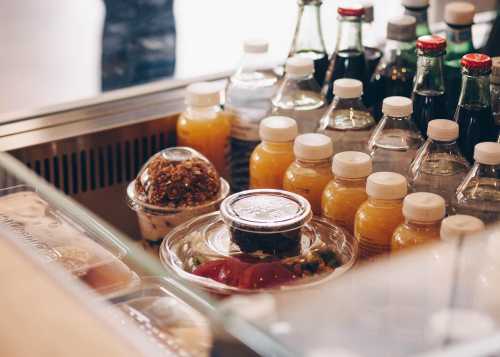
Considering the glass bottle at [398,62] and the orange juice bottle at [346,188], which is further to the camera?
the glass bottle at [398,62]

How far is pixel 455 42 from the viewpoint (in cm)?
134

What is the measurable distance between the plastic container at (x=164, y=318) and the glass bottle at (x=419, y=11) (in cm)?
70

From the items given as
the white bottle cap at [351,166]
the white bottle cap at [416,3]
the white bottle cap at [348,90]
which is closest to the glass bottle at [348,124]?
the white bottle cap at [348,90]

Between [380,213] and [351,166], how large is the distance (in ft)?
0.26

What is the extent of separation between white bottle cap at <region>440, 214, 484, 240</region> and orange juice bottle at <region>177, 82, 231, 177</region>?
51cm

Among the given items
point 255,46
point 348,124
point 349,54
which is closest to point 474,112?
point 348,124

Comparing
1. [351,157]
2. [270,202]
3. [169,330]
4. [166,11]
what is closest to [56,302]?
[169,330]

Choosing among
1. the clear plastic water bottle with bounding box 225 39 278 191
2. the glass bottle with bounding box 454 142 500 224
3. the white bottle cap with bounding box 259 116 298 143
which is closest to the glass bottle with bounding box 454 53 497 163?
the glass bottle with bounding box 454 142 500 224

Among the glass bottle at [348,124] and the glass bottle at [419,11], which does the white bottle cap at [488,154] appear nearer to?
the glass bottle at [348,124]

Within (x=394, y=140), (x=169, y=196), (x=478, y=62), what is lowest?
(x=169, y=196)

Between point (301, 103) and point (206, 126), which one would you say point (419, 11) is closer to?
point (301, 103)

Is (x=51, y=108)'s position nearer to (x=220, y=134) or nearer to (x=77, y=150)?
(x=77, y=150)

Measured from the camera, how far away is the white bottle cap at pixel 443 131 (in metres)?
1.06

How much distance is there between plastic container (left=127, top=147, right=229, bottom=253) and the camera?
119cm
